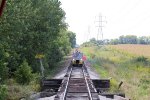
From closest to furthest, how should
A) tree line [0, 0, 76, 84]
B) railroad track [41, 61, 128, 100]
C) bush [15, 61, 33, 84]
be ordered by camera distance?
railroad track [41, 61, 128, 100], bush [15, 61, 33, 84], tree line [0, 0, 76, 84]

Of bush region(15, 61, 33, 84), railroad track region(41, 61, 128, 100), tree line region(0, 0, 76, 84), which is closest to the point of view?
railroad track region(41, 61, 128, 100)

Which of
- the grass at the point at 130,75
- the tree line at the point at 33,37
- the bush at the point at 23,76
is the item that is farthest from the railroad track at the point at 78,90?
the tree line at the point at 33,37

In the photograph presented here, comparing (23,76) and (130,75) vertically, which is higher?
(23,76)

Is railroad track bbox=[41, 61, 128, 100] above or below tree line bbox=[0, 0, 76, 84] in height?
below

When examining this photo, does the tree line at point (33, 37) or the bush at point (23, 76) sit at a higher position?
the tree line at point (33, 37)

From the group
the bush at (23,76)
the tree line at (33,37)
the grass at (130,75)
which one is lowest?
the grass at (130,75)

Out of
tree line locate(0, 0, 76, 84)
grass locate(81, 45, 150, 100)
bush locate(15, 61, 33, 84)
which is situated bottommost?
grass locate(81, 45, 150, 100)

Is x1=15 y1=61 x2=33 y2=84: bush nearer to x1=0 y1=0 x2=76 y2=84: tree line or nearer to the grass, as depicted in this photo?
x1=0 y1=0 x2=76 y2=84: tree line

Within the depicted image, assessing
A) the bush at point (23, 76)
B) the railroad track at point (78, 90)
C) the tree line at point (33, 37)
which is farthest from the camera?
the tree line at point (33, 37)

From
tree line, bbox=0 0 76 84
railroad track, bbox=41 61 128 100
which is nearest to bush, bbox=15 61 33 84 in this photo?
tree line, bbox=0 0 76 84

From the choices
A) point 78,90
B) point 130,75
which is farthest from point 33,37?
point 78,90

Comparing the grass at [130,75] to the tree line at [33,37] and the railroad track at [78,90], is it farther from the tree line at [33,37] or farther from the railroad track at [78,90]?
the tree line at [33,37]

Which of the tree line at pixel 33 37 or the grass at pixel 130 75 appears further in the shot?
the tree line at pixel 33 37

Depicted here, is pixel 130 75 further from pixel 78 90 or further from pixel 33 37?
pixel 78 90
